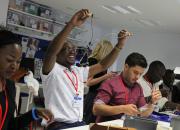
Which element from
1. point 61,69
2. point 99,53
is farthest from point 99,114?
point 99,53

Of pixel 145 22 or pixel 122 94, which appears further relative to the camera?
pixel 145 22

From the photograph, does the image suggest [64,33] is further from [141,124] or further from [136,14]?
[136,14]

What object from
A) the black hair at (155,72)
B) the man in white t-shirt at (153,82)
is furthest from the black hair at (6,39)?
the black hair at (155,72)

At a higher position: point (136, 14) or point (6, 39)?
point (136, 14)

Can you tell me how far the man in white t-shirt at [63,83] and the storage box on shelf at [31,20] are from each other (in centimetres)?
461

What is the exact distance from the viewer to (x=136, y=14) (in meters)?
7.12

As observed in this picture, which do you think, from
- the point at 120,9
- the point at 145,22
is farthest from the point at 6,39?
the point at 145,22

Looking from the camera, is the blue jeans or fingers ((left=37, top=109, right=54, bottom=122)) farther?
the blue jeans

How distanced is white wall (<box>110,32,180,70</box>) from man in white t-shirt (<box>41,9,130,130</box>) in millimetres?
7489

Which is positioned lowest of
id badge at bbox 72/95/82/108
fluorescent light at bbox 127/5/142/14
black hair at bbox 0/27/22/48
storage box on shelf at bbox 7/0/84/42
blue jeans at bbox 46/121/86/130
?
blue jeans at bbox 46/121/86/130

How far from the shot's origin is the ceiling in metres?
6.03

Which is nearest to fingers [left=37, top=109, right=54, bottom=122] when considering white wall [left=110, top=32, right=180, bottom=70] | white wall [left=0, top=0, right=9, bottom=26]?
white wall [left=0, top=0, right=9, bottom=26]

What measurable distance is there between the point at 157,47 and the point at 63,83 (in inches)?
310

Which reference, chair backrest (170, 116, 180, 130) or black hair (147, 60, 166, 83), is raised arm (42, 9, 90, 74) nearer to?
chair backrest (170, 116, 180, 130)
